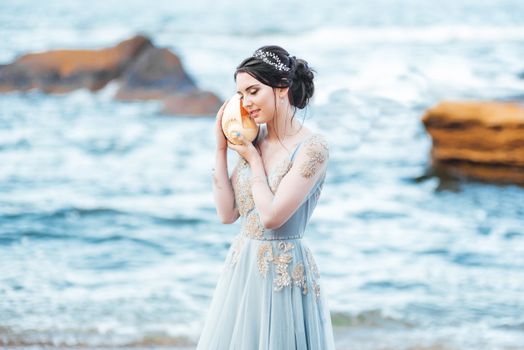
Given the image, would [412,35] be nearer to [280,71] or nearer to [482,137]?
[482,137]

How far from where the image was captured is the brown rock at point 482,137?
9305mm

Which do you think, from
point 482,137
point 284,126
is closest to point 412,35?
point 482,137

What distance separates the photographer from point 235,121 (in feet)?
7.72

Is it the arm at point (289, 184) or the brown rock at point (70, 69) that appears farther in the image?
the brown rock at point (70, 69)

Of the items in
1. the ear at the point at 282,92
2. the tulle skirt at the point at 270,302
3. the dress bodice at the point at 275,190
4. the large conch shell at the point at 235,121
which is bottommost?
the tulle skirt at the point at 270,302

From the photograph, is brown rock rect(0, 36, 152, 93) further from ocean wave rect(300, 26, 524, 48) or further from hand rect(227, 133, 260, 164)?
hand rect(227, 133, 260, 164)

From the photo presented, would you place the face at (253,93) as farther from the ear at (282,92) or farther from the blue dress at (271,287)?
the blue dress at (271,287)

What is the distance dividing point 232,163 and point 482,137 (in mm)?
3188

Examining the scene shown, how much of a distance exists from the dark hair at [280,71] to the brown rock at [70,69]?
44.5 feet

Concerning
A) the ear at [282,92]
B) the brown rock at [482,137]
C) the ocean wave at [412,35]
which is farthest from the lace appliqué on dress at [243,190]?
the ocean wave at [412,35]

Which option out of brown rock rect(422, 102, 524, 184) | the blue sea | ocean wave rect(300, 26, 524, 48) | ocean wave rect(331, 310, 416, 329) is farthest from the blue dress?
ocean wave rect(300, 26, 524, 48)

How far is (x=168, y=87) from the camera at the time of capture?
15188 mm

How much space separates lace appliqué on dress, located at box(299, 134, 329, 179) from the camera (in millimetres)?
2334

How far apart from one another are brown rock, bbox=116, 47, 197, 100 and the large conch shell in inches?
501
